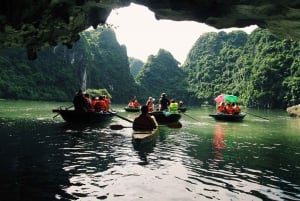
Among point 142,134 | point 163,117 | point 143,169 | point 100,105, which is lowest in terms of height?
point 143,169

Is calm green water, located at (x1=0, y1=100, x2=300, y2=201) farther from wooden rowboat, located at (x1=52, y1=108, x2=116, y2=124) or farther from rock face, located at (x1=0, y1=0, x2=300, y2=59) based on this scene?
wooden rowboat, located at (x1=52, y1=108, x2=116, y2=124)

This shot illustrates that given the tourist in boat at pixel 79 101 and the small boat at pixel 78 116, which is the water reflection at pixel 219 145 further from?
the tourist in boat at pixel 79 101

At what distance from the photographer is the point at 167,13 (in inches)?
446

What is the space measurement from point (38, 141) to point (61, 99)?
2673 inches

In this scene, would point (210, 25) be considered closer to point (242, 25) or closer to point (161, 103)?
point (242, 25)

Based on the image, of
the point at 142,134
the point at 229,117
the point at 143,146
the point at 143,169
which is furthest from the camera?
the point at 229,117

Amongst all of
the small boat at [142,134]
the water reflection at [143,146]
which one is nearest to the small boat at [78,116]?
the small boat at [142,134]

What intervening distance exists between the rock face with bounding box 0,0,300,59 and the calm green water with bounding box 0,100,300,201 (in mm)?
4078

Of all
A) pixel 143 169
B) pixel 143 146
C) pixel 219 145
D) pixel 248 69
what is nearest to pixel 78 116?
pixel 143 146

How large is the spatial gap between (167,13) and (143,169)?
4535 millimetres

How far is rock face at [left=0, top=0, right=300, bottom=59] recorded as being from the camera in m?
9.59

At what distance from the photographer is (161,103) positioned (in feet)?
90.0

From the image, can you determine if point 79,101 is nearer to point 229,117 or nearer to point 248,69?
point 229,117

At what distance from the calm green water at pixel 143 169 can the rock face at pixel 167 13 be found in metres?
4.08
